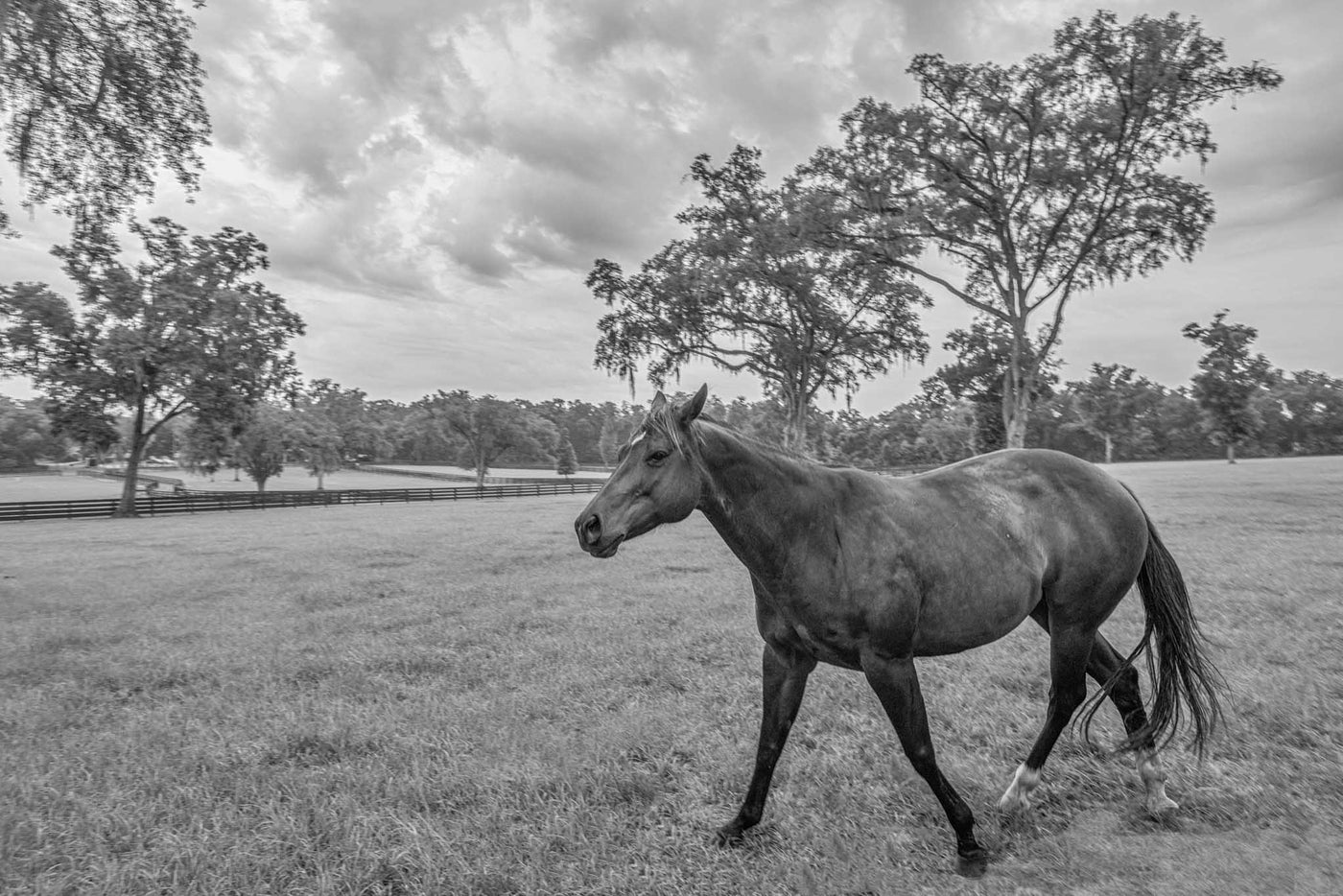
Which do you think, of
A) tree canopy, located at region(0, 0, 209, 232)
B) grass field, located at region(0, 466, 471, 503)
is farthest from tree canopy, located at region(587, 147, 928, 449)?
grass field, located at region(0, 466, 471, 503)

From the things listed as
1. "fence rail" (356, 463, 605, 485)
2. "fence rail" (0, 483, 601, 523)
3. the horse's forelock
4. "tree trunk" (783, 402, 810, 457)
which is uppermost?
"tree trunk" (783, 402, 810, 457)

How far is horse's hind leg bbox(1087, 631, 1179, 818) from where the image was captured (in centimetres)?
327

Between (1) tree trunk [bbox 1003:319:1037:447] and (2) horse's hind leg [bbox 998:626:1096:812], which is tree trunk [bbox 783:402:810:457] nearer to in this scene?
(1) tree trunk [bbox 1003:319:1037:447]

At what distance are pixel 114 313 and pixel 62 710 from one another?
31.3 m

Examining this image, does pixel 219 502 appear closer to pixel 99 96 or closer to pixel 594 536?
pixel 99 96

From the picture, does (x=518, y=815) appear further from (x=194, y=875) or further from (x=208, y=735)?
(x=208, y=735)

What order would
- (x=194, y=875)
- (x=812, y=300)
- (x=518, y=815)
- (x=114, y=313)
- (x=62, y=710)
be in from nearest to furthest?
(x=194, y=875) → (x=518, y=815) → (x=62, y=710) → (x=812, y=300) → (x=114, y=313)

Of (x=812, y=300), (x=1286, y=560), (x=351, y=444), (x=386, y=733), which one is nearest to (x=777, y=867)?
(x=386, y=733)

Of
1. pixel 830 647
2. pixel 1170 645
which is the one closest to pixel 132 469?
pixel 830 647

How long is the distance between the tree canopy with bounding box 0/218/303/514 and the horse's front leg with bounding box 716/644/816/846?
32.7 metres

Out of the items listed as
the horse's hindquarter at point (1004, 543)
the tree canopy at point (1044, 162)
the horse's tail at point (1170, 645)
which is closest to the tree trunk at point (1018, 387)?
the tree canopy at point (1044, 162)

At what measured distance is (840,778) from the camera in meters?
3.65

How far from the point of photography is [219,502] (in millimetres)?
34094

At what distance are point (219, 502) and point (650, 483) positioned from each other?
40019 mm
